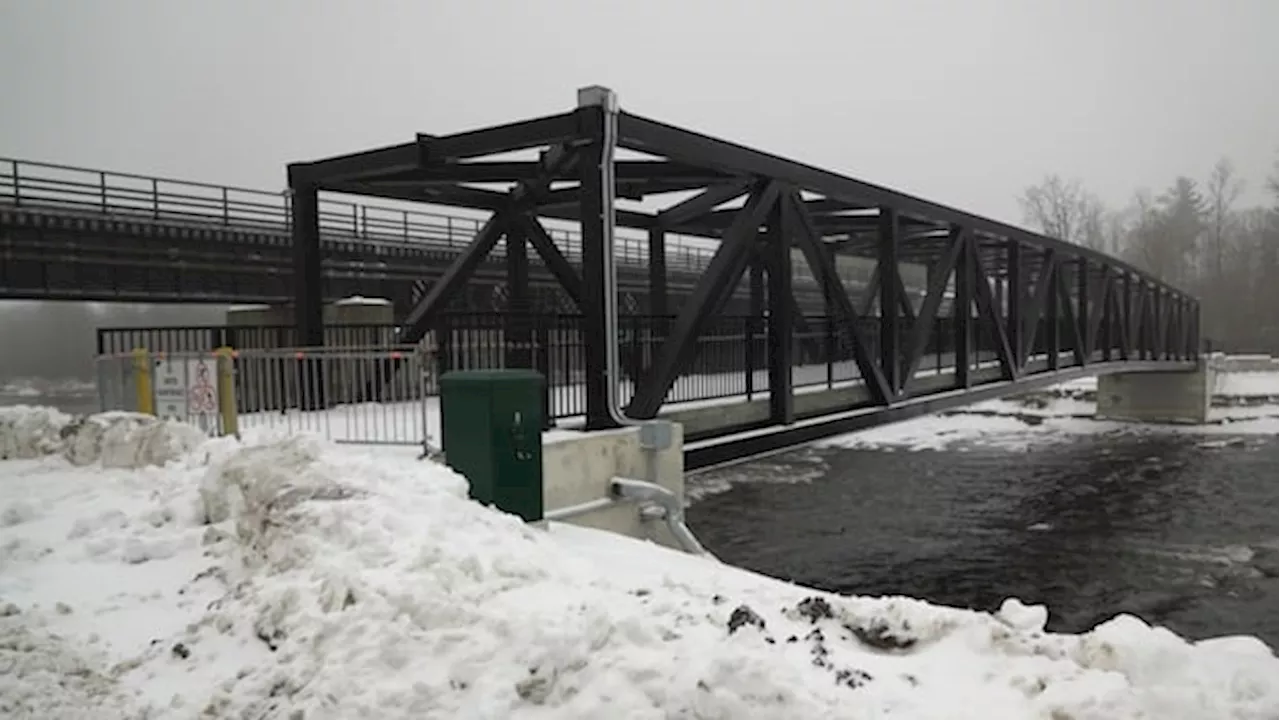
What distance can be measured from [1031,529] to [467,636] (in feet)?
67.5

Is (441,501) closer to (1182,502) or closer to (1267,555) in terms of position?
(1267,555)

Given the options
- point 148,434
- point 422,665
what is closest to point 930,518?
point 148,434

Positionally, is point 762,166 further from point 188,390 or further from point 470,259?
point 188,390

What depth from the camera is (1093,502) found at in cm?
2623

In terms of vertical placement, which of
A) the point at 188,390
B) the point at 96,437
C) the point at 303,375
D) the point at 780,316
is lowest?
the point at 96,437

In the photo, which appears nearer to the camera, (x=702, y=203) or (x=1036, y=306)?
(x=702, y=203)

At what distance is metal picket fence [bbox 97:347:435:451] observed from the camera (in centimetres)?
1174

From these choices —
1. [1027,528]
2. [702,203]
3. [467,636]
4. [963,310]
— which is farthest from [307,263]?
[1027,528]

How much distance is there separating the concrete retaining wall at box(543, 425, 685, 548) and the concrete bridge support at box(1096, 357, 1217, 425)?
43.4 meters

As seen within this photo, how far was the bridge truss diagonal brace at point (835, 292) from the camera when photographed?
14086mm

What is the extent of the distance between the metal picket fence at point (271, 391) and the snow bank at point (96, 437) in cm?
88

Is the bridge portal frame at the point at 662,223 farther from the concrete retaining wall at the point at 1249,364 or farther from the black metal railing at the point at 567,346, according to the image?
the concrete retaining wall at the point at 1249,364

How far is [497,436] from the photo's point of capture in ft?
27.6

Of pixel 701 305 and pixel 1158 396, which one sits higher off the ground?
pixel 701 305
